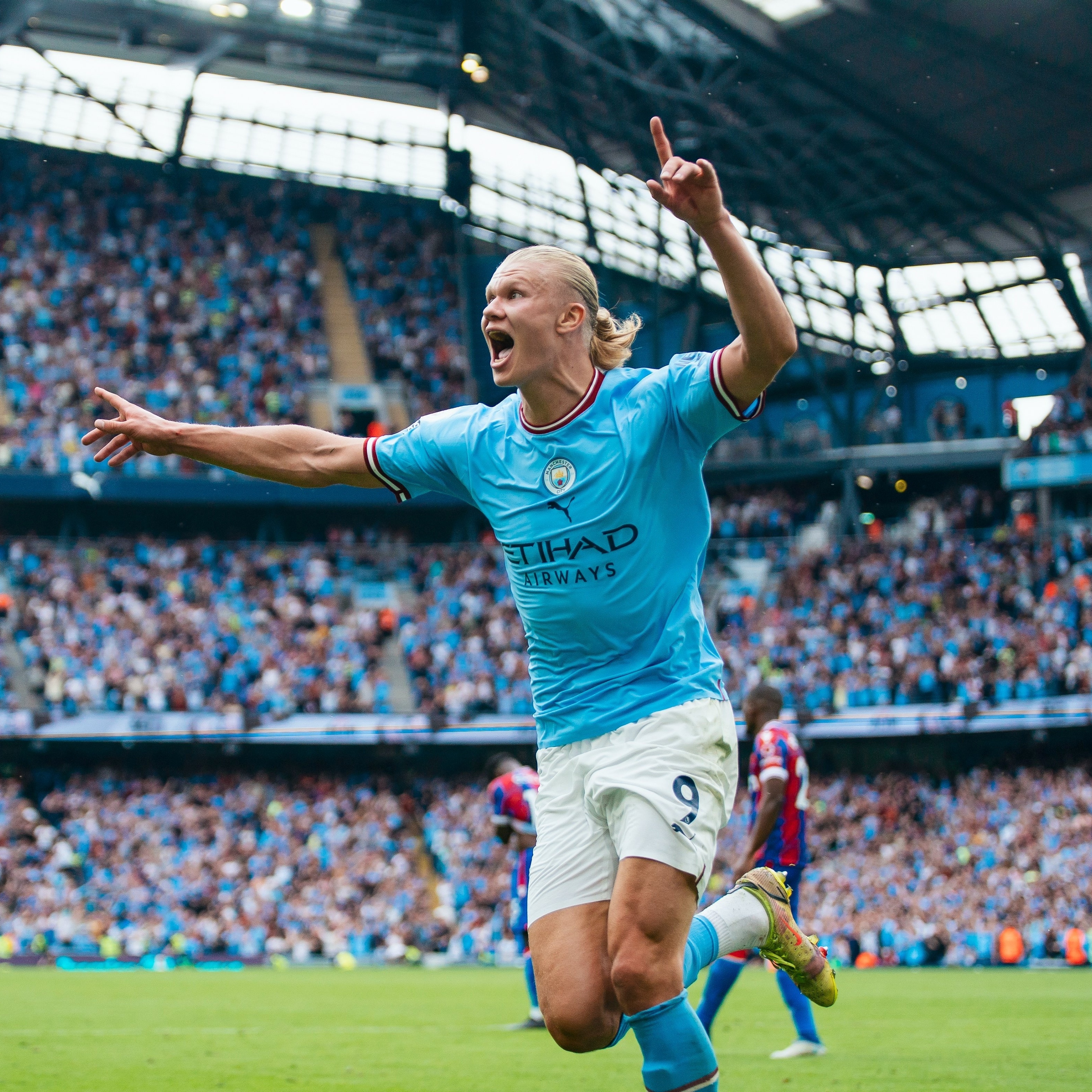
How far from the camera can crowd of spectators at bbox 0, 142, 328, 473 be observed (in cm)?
3456

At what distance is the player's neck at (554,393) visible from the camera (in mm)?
4480

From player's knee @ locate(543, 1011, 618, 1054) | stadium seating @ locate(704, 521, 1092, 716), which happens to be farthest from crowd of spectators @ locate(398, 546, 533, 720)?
player's knee @ locate(543, 1011, 618, 1054)

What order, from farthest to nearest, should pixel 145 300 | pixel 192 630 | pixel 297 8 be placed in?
pixel 145 300 < pixel 297 8 < pixel 192 630

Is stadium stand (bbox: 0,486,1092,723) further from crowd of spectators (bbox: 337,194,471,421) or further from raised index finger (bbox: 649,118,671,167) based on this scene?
raised index finger (bbox: 649,118,671,167)

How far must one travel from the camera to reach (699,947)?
15.0 ft

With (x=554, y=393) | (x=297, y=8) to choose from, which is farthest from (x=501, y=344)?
(x=297, y=8)

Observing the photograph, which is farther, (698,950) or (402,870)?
(402,870)

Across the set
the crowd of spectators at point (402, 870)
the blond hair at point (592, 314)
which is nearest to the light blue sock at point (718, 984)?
the blond hair at point (592, 314)

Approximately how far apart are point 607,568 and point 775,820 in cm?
486

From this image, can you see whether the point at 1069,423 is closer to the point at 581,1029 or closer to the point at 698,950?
the point at 698,950

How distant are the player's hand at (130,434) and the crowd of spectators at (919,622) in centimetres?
2406

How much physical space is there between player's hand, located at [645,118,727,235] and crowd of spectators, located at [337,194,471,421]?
117ft

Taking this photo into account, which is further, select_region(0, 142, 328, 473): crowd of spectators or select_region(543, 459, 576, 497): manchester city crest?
select_region(0, 142, 328, 473): crowd of spectators

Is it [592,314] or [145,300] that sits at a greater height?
[145,300]
